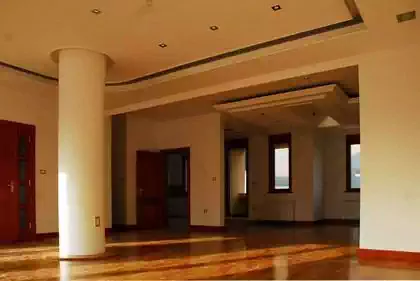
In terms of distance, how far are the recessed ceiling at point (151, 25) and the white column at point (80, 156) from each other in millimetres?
392

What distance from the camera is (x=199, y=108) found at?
11062 mm

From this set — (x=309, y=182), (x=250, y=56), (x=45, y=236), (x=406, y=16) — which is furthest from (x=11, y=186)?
(x=309, y=182)

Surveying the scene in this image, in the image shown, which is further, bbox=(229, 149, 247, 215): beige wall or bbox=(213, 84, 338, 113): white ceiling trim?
bbox=(229, 149, 247, 215): beige wall

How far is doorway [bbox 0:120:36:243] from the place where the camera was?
8.83m

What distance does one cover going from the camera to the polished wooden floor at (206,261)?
541cm

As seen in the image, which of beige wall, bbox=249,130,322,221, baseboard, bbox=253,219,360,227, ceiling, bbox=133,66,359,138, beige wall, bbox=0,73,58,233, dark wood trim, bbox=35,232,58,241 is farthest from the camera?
beige wall, bbox=249,130,322,221

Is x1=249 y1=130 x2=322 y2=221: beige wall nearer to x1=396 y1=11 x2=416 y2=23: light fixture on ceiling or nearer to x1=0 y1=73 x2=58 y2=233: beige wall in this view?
x1=0 y1=73 x2=58 y2=233: beige wall

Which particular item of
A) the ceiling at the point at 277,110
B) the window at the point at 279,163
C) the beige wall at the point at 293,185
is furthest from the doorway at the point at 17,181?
the window at the point at 279,163

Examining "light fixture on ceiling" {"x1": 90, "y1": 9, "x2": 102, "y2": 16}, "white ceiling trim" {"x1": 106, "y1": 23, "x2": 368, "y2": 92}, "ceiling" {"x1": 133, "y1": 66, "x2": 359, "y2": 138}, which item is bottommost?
"ceiling" {"x1": 133, "y1": 66, "x2": 359, "y2": 138}

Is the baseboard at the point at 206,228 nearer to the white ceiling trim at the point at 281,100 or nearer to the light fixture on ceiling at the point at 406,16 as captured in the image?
the white ceiling trim at the point at 281,100

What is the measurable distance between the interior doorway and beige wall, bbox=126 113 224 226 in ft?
12.6

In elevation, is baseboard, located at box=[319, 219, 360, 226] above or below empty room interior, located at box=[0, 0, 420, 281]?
below

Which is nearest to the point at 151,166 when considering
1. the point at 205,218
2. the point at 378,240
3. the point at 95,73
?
the point at 205,218

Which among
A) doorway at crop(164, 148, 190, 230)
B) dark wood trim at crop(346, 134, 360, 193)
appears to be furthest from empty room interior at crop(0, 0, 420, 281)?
doorway at crop(164, 148, 190, 230)
